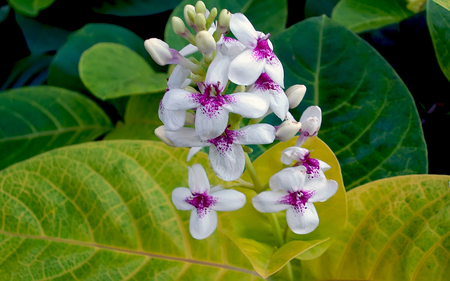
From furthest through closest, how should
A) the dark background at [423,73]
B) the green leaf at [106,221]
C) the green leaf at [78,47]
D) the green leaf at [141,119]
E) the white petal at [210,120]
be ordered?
the green leaf at [78,47] < the green leaf at [141,119] < the dark background at [423,73] < the green leaf at [106,221] < the white petal at [210,120]

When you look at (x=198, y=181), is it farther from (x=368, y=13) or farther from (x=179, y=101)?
(x=368, y=13)

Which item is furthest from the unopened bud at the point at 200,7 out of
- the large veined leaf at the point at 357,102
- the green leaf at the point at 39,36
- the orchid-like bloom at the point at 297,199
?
the green leaf at the point at 39,36

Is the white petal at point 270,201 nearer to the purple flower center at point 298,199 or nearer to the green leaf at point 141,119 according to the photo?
the purple flower center at point 298,199

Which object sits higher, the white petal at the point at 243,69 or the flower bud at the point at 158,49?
the white petal at the point at 243,69

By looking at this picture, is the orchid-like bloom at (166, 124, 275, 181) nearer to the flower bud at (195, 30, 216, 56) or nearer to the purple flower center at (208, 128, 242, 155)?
the purple flower center at (208, 128, 242, 155)

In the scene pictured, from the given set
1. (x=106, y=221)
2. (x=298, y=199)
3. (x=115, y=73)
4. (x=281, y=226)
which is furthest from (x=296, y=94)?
(x=115, y=73)

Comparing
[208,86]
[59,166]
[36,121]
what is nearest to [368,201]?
[208,86]

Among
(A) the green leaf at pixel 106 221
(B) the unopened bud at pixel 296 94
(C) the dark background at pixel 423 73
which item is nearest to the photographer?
(B) the unopened bud at pixel 296 94

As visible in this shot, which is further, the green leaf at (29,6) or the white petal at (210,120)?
the green leaf at (29,6)
